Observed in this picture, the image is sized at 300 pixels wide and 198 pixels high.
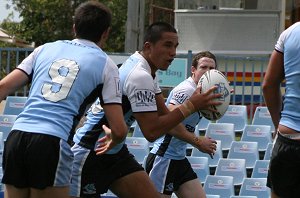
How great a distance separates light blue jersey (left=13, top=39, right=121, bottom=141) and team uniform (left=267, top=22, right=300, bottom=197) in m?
0.99

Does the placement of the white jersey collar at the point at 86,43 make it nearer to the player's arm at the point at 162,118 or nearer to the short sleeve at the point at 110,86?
the short sleeve at the point at 110,86

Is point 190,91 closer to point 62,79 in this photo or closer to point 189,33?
point 62,79

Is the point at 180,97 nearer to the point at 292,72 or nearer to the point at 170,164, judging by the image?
the point at 170,164

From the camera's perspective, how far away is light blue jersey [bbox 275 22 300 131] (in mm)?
5129

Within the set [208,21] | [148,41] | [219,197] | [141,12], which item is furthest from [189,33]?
[148,41]

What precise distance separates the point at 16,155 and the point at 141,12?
1042 cm

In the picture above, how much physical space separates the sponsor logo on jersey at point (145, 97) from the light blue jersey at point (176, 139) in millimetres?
1730

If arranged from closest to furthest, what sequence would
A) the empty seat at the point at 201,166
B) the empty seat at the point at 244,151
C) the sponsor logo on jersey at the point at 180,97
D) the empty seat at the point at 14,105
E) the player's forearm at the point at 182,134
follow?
the player's forearm at the point at 182,134
the sponsor logo on jersey at the point at 180,97
the empty seat at the point at 201,166
the empty seat at the point at 244,151
the empty seat at the point at 14,105

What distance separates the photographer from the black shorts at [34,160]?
5.32 meters

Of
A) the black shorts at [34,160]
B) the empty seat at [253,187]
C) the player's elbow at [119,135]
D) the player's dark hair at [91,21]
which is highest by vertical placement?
the player's dark hair at [91,21]

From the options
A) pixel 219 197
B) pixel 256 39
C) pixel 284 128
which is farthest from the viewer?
pixel 256 39

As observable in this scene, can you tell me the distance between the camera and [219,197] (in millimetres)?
9945

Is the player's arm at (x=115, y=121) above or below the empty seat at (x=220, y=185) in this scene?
above

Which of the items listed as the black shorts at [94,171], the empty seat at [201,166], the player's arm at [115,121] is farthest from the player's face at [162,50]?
the empty seat at [201,166]
